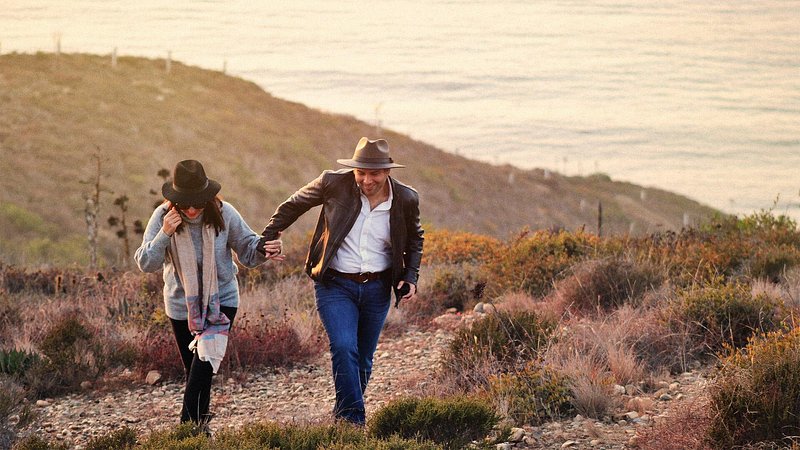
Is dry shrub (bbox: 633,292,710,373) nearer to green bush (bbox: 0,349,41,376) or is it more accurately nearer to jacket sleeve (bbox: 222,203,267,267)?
jacket sleeve (bbox: 222,203,267,267)

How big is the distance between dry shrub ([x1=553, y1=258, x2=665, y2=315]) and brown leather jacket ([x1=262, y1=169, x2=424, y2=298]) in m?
4.02

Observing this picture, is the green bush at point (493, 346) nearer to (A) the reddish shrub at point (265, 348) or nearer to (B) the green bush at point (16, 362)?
(A) the reddish shrub at point (265, 348)

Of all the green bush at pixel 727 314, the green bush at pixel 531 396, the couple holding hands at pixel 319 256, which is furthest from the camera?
the green bush at pixel 727 314

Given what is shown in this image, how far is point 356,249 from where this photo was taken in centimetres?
645

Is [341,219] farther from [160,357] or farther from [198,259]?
[160,357]

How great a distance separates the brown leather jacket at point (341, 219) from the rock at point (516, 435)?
1.20 m

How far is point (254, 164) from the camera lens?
60062 millimetres

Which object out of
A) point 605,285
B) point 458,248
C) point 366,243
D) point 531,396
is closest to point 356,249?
point 366,243

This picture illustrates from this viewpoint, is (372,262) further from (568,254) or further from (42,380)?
(568,254)

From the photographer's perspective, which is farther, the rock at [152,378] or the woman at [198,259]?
the rock at [152,378]

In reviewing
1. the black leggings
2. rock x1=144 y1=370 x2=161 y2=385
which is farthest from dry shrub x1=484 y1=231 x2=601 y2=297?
the black leggings

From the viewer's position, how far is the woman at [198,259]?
19.9 ft

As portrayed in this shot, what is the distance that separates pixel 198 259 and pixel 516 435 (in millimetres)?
2378

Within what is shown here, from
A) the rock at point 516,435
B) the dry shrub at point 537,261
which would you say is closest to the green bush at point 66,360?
the rock at point 516,435
